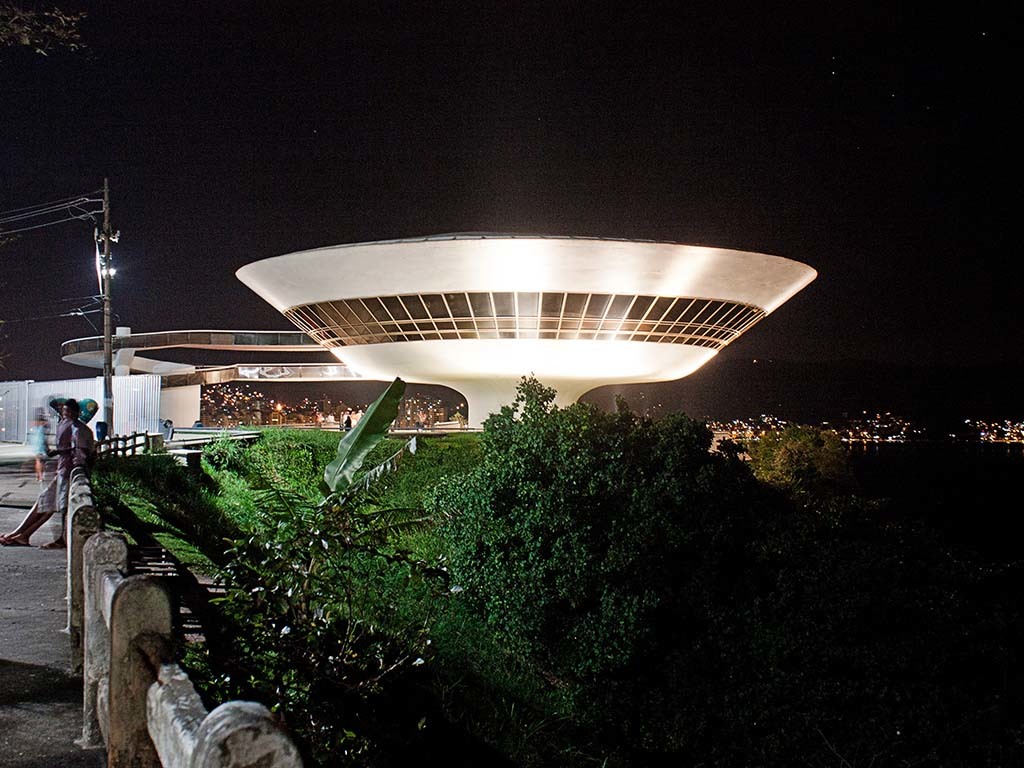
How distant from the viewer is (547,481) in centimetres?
1274

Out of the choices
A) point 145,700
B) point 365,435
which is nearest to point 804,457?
point 365,435

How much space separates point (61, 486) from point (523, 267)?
22879mm

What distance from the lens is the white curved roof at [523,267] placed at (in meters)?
33.2

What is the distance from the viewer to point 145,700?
3.84m

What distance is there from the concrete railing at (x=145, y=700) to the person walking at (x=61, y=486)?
754cm

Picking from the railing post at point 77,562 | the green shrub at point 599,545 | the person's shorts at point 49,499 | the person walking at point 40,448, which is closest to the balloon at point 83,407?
the person walking at point 40,448

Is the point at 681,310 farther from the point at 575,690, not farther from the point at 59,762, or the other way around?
the point at 59,762

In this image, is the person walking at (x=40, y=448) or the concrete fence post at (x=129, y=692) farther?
the person walking at (x=40, y=448)

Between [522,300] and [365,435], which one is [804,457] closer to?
[522,300]

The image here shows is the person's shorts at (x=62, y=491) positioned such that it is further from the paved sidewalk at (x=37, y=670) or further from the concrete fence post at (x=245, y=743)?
the concrete fence post at (x=245, y=743)

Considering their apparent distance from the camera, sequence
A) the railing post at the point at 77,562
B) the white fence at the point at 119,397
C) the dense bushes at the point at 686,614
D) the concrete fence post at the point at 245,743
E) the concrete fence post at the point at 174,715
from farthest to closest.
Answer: the white fence at the point at 119,397
the dense bushes at the point at 686,614
the railing post at the point at 77,562
the concrete fence post at the point at 174,715
the concrete fence post at the point at 245,743

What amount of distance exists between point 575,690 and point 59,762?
8.45 m

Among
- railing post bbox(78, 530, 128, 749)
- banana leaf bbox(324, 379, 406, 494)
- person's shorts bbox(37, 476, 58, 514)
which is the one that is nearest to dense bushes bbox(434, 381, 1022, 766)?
banana leaf bbox(324, 379, 406, 494)

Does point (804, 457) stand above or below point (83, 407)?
below
